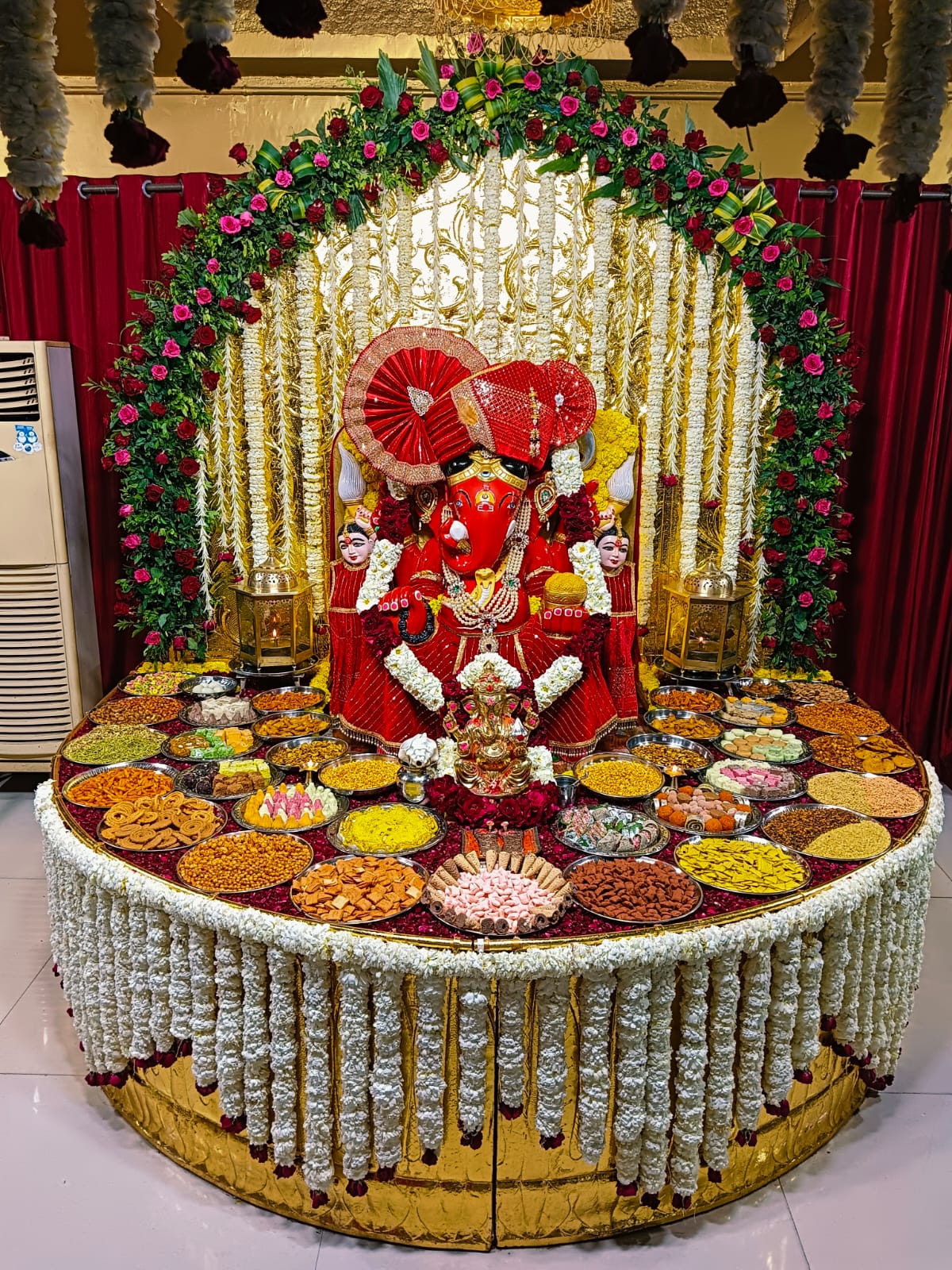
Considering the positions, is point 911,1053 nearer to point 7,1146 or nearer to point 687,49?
point 7,1146

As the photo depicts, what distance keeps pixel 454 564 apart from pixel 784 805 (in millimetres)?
1682

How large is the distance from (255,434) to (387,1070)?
3.41m

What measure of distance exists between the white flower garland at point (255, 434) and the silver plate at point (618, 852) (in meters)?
2.52

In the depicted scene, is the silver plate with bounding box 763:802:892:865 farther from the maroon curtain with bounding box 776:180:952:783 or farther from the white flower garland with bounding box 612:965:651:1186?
the maroon curtain with bounding box 776:180:952:783

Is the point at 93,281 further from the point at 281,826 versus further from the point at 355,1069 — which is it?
the point at 355,1069

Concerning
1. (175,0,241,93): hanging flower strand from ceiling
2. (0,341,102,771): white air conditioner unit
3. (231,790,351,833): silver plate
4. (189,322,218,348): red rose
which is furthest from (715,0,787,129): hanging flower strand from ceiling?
(0,341,102,771): white air conditioner unit

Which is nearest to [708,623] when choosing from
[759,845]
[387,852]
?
[759,845]

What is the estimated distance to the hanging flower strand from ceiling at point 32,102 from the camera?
1863 millimetres

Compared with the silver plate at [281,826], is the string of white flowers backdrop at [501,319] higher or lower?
higher

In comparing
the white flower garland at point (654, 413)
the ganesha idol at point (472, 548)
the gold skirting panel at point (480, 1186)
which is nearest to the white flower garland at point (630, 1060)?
the gold skirting panel at point (480, 1186)

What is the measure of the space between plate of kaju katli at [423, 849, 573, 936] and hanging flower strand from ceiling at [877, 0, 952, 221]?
206cm

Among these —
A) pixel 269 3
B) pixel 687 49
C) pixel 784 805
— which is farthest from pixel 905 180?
pixel 687 49

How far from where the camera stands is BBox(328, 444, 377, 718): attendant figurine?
4.55 m

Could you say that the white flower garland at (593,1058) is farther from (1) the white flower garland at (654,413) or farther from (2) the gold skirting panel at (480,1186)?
(1) the white flower garland at (654,413)
